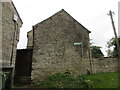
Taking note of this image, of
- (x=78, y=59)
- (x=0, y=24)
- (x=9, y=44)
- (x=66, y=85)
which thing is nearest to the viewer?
(x=66, y=85)

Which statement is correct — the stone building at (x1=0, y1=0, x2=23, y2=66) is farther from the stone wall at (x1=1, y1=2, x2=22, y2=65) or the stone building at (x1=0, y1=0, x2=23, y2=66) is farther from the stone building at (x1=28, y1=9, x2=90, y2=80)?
the stone building at (x1=28, y1=9, x2=90, y2=80)

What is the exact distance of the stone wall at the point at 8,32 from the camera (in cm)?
1189

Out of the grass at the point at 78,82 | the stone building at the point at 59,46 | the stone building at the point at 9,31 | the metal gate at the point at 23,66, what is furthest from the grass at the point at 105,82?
the stone building at the point at 9,31

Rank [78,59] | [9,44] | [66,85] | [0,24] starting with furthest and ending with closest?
[78,59] < [9,44] < [0,24] < [66,85]

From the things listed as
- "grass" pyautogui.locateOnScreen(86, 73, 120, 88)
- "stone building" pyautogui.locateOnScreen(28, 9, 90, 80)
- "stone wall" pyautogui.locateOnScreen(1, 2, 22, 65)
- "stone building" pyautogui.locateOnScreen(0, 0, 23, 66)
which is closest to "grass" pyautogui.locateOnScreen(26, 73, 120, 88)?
"grass" pyautogui.locateOnScreen(86, 73, 120, 88)

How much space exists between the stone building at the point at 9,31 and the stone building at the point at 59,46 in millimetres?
2171

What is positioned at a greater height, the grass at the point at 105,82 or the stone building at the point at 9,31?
the stone building at the point at 9,31

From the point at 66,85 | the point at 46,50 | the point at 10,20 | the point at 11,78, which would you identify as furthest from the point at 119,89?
the point at 10,20

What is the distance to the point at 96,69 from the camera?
13930 millimetres

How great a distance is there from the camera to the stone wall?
11.9 meters

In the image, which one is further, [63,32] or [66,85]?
[63,32]

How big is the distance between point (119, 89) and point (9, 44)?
10659 mm

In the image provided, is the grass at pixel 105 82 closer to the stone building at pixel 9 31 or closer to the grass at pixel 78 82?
the grass at pixel 78 82

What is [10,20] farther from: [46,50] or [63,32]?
[63,32]
